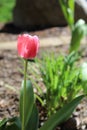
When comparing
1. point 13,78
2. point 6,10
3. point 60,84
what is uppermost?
point 6,10

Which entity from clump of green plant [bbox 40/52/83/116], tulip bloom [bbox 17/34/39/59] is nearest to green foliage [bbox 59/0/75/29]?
clump of green plant [bbox 40/52/83/116]

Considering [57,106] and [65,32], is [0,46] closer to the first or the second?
[65,32]

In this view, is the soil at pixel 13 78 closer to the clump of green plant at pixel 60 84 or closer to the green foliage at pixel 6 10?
the clump of green plant at pixel 60 84

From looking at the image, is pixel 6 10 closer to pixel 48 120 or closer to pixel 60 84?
pixel 60 84

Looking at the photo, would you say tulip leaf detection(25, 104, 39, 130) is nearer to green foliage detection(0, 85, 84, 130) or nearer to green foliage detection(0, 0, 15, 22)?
green foliage detection(0, 85, 84, 130)

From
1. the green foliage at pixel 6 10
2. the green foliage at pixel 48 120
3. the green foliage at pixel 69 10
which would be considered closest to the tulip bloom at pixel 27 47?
the green foliage at pixel 48 120

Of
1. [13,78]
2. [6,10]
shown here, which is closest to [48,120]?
[13,78]

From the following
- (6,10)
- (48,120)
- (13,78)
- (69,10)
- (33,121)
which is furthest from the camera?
(6,10)
